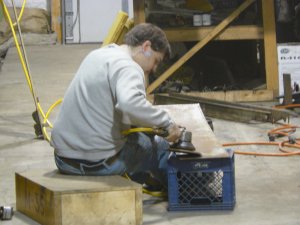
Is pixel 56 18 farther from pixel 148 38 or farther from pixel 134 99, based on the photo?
pixel 134 99

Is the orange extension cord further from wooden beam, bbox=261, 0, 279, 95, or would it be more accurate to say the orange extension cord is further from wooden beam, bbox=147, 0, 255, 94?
wooden beam, bbox=147, 0, 255, 94

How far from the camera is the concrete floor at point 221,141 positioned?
484 cm

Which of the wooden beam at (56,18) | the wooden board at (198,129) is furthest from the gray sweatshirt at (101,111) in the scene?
the wooden beam at (56,18)

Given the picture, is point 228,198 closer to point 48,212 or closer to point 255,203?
point 255,203

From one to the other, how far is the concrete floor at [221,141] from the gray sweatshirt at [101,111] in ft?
1.76

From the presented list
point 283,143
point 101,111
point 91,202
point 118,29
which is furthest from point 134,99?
point 118,29

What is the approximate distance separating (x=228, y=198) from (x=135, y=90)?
1011 millimetres

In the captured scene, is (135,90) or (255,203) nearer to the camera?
(135,90)

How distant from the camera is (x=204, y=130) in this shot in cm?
572

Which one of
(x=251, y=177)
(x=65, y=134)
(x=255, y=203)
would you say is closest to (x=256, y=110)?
(x=251, y=177)

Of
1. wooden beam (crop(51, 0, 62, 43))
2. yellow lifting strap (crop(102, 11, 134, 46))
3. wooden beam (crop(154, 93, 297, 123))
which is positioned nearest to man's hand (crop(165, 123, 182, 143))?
wooden beam (crop(154, 93, 297, 123))

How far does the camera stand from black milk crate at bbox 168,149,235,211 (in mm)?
4840

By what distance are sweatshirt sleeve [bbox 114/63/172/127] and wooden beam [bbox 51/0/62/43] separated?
10.4 m

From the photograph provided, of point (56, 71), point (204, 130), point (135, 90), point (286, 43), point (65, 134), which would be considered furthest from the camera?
point (56, 71)
